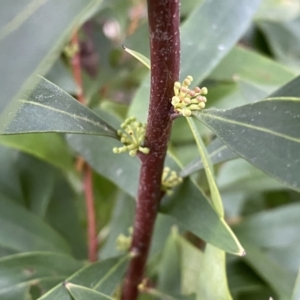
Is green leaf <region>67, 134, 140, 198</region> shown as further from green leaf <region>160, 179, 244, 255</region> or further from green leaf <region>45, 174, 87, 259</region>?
green leaf <region>45, 174, 87, 259</region>

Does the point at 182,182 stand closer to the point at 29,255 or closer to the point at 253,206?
the point at 29,255

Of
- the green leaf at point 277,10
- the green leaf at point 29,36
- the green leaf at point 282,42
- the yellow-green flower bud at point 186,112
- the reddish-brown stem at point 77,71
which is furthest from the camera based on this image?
the green leaf at point 282,42

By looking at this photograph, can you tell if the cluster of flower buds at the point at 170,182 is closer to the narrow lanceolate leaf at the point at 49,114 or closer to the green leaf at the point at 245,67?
the narrow lanceolate leaf at the point at 49,114

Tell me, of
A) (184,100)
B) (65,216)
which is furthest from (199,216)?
(65,216)

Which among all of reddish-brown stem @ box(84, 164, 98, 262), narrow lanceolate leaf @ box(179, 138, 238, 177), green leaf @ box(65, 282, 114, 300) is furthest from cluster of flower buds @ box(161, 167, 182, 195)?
reddish-brown stem @ box(84, 164, 98, 262)

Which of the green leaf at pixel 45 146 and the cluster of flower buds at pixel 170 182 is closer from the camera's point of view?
the cluster of flower buds at pixel 170 182

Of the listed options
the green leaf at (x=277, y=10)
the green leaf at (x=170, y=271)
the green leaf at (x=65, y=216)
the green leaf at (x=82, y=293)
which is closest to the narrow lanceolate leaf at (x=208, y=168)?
the green leaf at (x=82, y=293)

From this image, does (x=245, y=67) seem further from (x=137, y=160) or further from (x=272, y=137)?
(x=272, y=137)
